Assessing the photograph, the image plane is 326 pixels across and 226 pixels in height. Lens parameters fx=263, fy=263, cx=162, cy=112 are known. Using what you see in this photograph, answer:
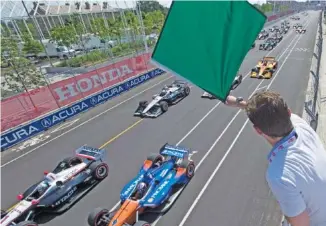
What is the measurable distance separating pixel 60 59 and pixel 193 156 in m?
37.9

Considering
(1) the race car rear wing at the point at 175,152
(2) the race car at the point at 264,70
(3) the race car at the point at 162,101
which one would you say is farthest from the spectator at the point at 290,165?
(2) the race car at the point at 264,70

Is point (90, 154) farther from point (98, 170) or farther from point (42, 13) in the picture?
point (42, 13)

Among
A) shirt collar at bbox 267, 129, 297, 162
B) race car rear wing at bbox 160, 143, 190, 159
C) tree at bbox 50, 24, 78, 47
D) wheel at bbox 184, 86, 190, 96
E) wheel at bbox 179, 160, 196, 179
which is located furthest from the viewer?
tree at bbox 50, 24, 78, 47

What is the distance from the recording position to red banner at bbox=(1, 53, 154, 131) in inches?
578

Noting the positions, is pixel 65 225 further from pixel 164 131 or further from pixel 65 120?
pixel 65 120

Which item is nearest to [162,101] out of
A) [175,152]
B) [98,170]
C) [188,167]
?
[175,152]

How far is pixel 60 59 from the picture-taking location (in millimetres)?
42344

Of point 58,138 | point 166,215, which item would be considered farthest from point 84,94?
point 166,215

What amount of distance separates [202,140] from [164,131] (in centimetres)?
221

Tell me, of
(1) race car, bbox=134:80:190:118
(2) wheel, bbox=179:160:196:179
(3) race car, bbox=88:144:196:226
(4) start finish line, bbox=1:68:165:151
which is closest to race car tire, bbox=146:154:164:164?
(3) race car, bbox=88:144:196:226

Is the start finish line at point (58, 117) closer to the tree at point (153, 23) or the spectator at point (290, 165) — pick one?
the spectator at point (290, 165)

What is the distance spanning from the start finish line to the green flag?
1376cm

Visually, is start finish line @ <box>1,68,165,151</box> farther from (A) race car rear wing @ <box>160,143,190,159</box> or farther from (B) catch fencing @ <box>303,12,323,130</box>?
(B) catch fencing @ <box>303,12,323,130</box>

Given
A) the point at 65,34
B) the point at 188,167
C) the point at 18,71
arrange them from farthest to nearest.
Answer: the point at 65,34 → the point at 18,71 → the point at 188,167
